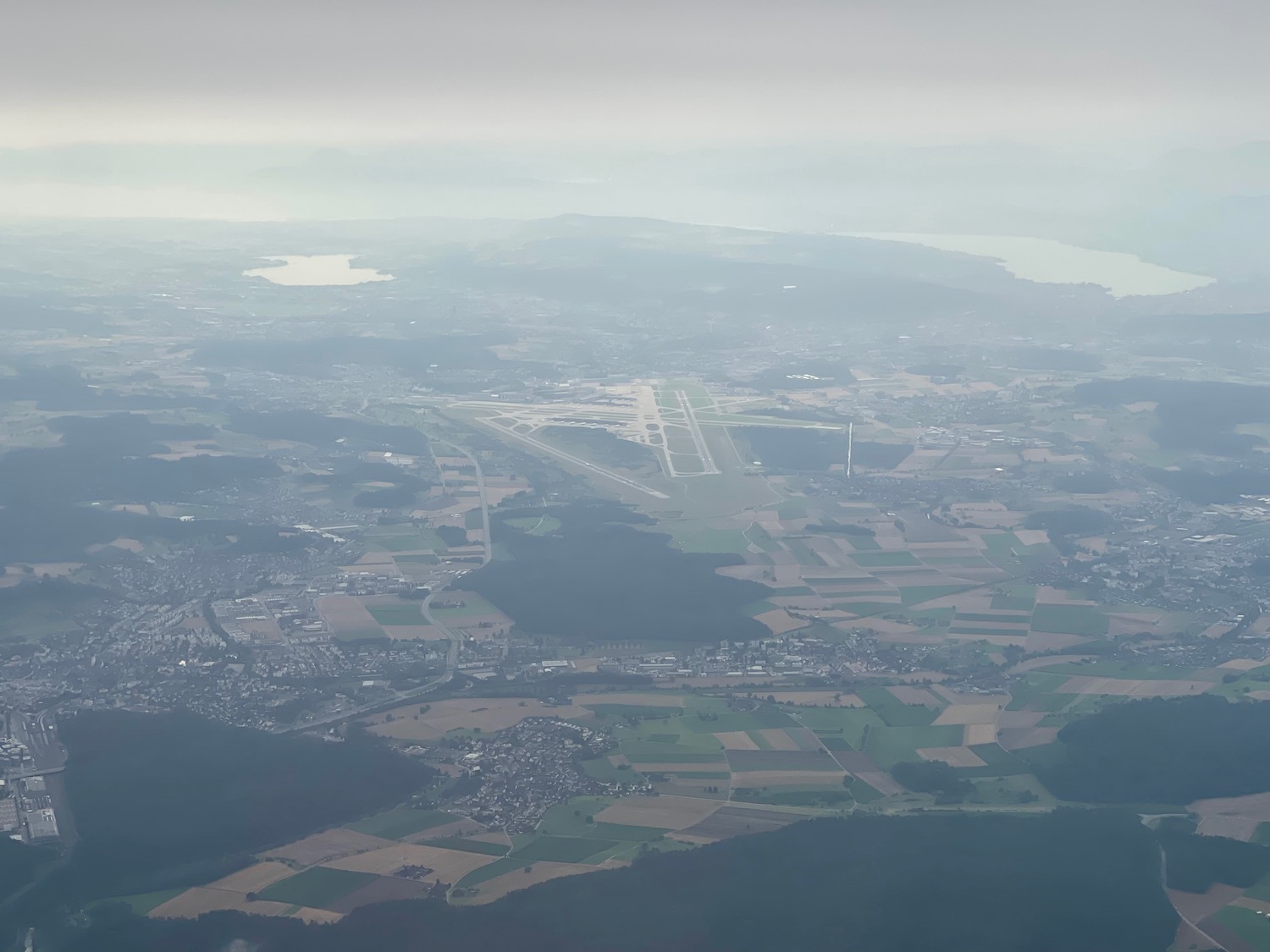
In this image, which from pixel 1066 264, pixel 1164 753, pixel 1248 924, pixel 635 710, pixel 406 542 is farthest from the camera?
pixel 1066 264

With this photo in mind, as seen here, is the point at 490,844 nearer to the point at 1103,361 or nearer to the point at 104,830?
the point at 104,830

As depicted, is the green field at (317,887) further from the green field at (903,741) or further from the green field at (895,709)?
the green field at (895,709)

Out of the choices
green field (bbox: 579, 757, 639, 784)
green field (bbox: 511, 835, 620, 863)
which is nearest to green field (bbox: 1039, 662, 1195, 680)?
green field (bbox: 579, 757, 639, 784)

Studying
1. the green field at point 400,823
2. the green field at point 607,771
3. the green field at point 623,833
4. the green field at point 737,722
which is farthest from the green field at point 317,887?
the green field at point 737,722

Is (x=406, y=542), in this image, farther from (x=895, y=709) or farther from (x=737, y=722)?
(x=895, y=709)

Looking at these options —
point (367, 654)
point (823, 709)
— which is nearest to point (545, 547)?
point (367, 654)

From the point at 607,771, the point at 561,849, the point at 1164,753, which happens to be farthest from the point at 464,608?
the point at 1164,753
